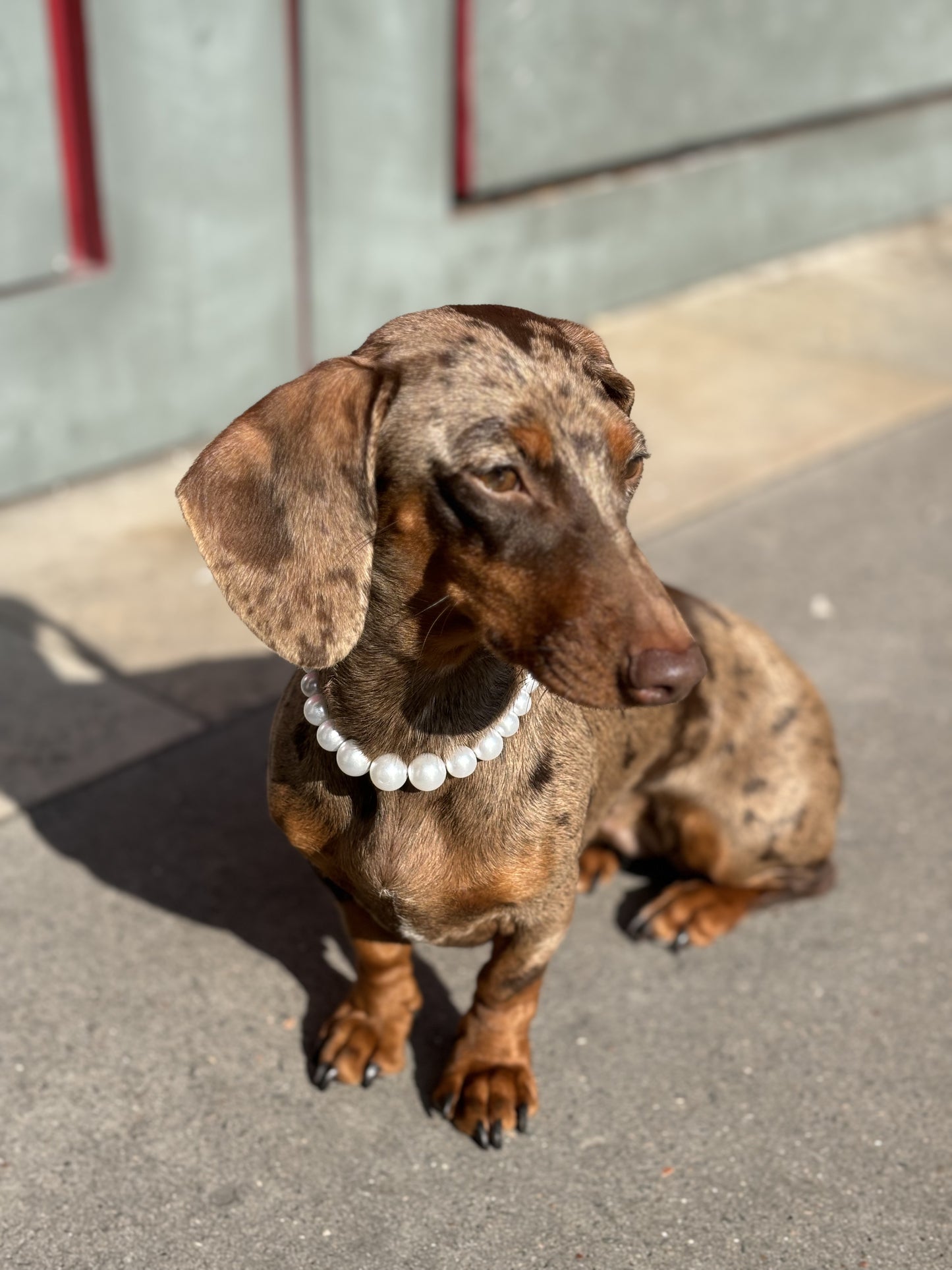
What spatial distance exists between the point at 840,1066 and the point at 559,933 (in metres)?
0.78

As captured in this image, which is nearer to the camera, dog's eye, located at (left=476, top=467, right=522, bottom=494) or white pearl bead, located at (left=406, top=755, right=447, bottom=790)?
dog's eye, located at (left=476, top=467, right=522, bottom=494)

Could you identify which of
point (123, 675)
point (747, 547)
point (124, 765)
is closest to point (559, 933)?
point (124, 765)

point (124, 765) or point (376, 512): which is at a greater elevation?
point (376, 512)

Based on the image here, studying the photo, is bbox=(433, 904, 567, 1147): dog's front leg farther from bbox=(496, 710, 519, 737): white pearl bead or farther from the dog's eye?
the dog's eye

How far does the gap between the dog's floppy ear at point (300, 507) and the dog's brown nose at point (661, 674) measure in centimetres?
48

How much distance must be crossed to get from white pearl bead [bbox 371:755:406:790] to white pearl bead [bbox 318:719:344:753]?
84mm

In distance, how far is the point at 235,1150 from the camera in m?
2.83

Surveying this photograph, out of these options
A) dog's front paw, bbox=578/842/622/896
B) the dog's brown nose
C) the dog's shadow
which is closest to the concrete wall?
the dog's shadow

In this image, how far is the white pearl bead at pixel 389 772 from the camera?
2.53 m

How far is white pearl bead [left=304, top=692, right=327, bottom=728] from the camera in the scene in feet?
8.52

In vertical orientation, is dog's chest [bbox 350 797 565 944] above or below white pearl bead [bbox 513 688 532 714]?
below

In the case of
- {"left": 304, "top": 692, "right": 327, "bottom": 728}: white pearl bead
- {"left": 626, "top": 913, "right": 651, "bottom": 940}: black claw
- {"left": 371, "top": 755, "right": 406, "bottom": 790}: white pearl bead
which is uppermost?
{"left": 304, "top": 692, "right": 327, "bottom": 728}: white pearl bead

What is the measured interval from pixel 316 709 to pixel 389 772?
0.19 m

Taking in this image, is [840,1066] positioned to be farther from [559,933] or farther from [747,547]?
[747,547]
